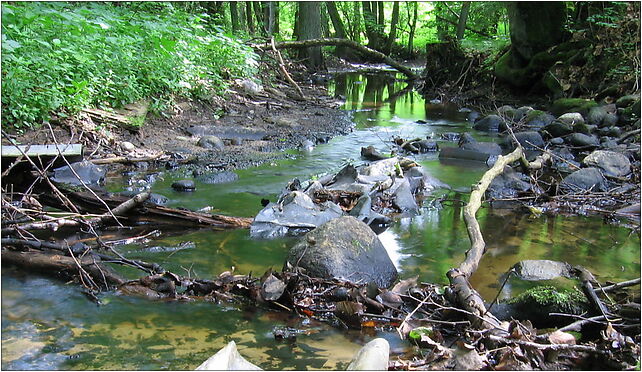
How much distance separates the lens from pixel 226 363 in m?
2.78

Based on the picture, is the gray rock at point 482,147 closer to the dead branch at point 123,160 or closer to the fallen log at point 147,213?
the dead branch at point 123,160

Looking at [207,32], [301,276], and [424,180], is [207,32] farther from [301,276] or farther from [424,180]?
[301,276]

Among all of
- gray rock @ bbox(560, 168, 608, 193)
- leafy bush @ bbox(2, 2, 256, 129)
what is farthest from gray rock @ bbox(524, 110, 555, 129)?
leafy bush @ bbox(2, 2, 256, 129)

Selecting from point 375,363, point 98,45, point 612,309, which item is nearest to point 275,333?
point 375,363

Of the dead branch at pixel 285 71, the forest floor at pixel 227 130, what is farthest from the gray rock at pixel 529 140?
the dead branch at pixel 285 71

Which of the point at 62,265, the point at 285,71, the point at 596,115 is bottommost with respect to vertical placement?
the point at 62,265

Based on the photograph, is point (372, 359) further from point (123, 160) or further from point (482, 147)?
point (482, 147)

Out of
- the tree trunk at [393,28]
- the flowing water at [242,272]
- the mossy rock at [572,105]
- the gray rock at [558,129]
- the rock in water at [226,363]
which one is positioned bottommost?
the flowing water at [242,272]

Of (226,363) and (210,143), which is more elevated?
(210,143)

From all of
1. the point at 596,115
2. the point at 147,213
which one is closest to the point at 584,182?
the point at 596,115

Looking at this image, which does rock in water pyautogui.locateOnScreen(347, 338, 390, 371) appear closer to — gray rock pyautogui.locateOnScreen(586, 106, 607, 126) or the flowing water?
Result: the flowing water

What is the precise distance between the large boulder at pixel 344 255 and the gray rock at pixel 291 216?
107cm

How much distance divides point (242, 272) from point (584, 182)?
16.3 feet

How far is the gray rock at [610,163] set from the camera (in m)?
8.28
